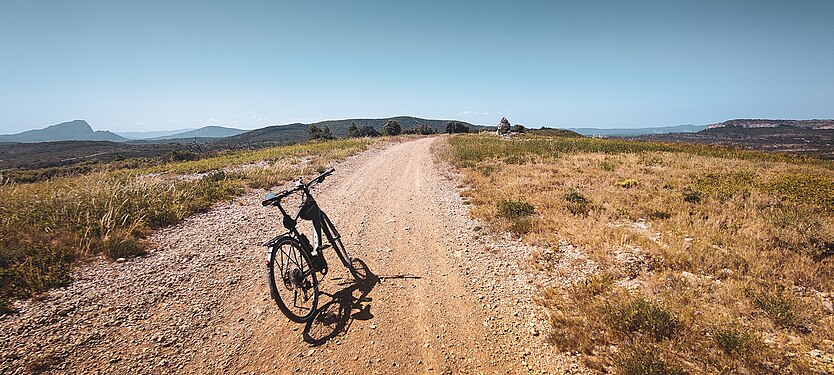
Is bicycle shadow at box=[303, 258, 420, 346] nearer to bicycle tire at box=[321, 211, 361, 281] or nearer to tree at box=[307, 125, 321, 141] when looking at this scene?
bicycle tire at box=[321, 211, 361, 281]

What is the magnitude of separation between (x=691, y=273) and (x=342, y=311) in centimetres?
608

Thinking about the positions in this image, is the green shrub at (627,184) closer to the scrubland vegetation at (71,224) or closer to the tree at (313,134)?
the scrubland vegetation at (71,224)

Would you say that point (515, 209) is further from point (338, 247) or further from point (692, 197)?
point (692, 197)

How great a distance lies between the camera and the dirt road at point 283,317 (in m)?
3.89

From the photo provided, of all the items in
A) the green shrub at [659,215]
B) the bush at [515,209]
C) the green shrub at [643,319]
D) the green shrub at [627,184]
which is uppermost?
the green shrub at [627,184]

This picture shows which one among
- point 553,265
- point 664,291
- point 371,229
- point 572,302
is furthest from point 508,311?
point 371,229

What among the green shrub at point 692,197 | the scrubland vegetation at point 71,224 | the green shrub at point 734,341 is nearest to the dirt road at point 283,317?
the scrubland vegetation at point 71,224

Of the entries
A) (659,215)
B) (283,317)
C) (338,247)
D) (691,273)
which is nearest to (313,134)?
(338,247)

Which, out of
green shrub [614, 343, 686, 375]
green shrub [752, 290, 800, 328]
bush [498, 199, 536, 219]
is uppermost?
bush [498, 199, 536, 219]

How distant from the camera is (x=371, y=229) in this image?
8555mm

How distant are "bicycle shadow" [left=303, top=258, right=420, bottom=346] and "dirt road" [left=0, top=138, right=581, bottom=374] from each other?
0.06ft

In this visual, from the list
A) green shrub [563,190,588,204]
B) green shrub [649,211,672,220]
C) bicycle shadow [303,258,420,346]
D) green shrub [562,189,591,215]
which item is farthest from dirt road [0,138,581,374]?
green shrub [649,211,672,220]

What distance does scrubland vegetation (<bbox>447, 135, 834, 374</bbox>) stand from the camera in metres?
3.59

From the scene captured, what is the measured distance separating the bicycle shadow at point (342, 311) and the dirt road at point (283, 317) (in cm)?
2
